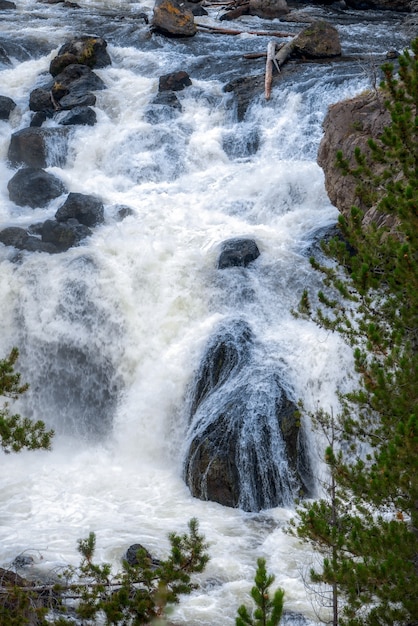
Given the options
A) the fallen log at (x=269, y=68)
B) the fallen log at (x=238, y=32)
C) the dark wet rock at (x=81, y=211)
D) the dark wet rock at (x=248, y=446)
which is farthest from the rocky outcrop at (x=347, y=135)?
the fallen log at (x=238, y=32)

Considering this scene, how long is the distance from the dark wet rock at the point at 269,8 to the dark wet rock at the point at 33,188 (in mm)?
15850

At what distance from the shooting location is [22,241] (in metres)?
18.5

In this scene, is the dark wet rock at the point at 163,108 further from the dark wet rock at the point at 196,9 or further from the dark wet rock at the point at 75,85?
the dark wet rock at the point at 196,9

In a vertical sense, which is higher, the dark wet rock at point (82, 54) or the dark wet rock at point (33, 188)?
Answer: the dark wet rock at point (82, 54)

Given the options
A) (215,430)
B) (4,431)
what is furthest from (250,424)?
(4,431)

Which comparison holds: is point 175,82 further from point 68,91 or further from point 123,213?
point 123,213

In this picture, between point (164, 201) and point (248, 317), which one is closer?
point (248, 317)

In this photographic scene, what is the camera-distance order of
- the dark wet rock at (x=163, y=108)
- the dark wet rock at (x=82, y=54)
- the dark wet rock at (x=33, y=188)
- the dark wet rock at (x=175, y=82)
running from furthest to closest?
the dark wet rock at (x=82, y=54) < the dark wet rock at (x=175, y=82) < the dark wet rock at (x=163, y=108) < the dark wet rock at (x=33, y=188)

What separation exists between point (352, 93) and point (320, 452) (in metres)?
12.2

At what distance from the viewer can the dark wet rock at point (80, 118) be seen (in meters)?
23.8

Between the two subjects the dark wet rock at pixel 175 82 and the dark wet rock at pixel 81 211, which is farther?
the dark wet rock at pixel 175 82

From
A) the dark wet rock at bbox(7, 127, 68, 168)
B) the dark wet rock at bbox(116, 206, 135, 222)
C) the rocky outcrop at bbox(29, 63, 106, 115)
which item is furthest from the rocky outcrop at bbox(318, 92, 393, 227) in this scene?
the rocky outcrop at bbox(29, 63, 106, 115)

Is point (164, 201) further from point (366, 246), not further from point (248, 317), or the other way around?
point (366, 246)

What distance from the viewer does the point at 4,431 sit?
8250 millimetres
